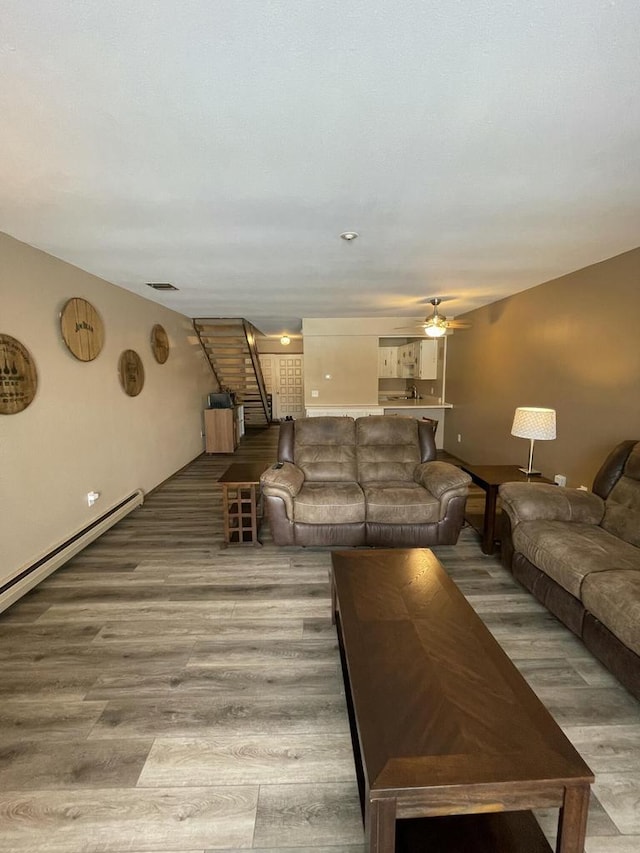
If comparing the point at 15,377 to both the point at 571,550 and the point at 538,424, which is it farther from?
the point at 538,424

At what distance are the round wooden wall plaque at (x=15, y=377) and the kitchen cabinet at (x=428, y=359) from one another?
18.4ft

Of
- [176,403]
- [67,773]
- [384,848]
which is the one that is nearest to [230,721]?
[67,773]

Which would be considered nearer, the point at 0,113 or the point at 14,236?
the point at 0,113

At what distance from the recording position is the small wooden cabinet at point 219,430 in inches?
255

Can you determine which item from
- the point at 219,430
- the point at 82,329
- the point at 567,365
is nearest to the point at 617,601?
the point at 567,365

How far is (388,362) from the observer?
8141 millimetres

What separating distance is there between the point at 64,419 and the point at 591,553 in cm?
376

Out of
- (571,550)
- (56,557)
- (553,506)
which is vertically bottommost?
(56,557)

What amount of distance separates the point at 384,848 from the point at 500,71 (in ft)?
7.23

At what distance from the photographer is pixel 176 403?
5324 mm

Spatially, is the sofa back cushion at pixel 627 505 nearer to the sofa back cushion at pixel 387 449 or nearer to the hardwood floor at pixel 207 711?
the hardwood floor at pixel 207 711

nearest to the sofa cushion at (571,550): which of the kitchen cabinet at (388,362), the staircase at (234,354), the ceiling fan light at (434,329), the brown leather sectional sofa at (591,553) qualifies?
the brown leather sectional sofa at (591,553)

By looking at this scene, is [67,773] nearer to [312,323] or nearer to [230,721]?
[230,721]

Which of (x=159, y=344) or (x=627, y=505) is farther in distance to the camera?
(x=159, y=344)
